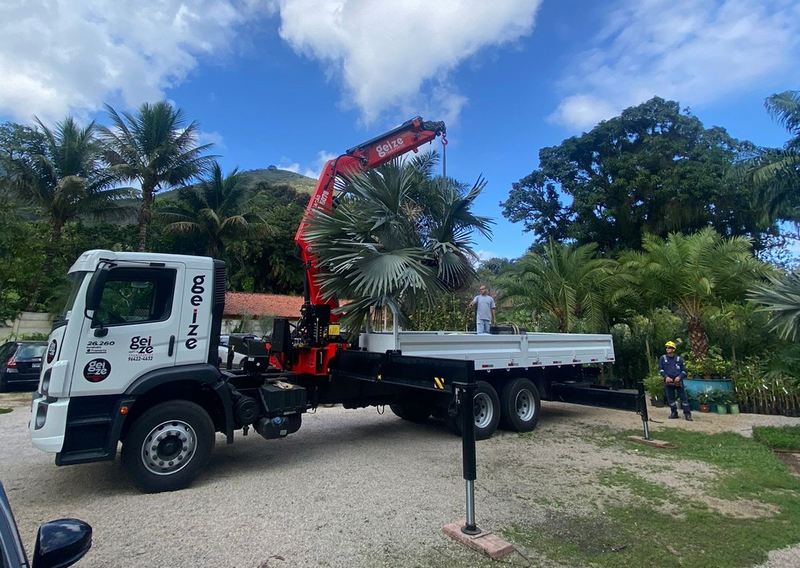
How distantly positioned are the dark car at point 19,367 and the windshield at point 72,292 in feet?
28.6

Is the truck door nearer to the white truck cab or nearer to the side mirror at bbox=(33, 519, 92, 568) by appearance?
the white truck cab

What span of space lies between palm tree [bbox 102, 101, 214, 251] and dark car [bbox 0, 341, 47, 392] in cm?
1150

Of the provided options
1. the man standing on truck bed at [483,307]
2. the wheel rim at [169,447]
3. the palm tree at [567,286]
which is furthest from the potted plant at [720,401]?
the wheel rim at [169,447]

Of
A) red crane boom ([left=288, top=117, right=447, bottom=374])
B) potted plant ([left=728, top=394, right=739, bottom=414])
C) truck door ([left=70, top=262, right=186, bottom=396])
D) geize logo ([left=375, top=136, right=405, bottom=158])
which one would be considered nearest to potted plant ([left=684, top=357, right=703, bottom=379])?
potted plant ([left=728, top=394, right=739, bottom=414])

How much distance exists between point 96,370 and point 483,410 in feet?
19.6

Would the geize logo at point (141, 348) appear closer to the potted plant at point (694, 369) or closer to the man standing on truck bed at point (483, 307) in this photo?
the man standing on truck bed at point (483, 307)

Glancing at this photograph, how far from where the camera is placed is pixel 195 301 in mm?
6211

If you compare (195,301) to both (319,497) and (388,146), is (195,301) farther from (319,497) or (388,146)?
(388,146)

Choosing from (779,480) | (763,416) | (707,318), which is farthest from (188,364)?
(707,318)

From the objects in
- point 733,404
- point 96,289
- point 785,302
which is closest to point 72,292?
point 96,289

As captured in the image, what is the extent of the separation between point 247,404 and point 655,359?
13.0m

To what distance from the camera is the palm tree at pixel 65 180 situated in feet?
77.6

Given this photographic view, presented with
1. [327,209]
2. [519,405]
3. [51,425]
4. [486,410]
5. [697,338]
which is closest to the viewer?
[51,425]

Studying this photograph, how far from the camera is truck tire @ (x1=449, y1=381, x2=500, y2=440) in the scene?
28.0 feet
